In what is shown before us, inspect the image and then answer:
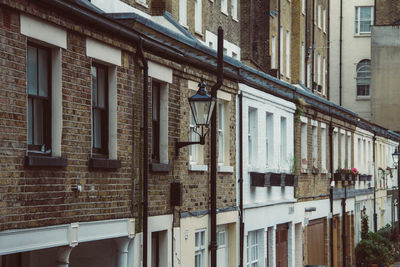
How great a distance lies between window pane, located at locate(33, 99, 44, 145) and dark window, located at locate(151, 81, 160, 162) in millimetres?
4513

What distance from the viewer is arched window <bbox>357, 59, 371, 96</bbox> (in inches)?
2736

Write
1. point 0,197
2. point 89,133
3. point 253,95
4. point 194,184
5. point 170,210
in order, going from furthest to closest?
point 253,95, point 194,184, point 170,210, point 89,133, point 0,197

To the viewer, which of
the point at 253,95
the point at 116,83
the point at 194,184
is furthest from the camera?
the point at 253,95

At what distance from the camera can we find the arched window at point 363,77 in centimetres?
6950

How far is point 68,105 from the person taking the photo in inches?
540

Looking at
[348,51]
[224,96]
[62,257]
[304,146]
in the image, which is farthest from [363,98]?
[62,257]

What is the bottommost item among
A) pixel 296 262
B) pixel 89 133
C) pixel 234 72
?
pixel 296 262

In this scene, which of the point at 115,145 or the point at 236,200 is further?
the point at 236,200

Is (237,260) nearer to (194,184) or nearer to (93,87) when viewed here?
(194,184)

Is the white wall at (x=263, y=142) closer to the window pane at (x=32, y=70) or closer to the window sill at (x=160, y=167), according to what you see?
the window sill at (x=160, y=167)

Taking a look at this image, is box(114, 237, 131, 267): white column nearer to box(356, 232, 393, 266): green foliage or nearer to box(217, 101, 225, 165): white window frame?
box(217, 101, 225, 165): white window frame

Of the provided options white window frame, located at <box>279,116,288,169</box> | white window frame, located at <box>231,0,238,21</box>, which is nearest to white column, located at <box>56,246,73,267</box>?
white window frame, located at <box>279,116,288,169</box>

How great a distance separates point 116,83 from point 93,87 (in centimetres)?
61

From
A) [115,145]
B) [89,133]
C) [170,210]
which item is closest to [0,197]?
[89,133]
